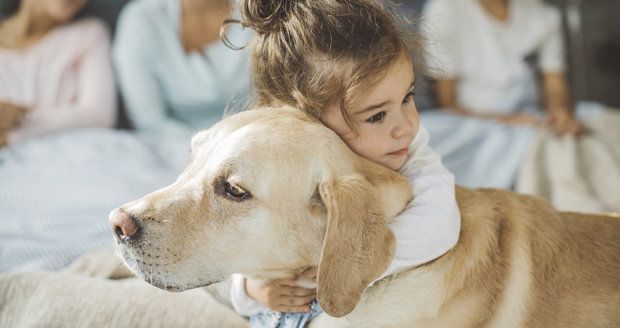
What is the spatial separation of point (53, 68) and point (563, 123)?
300 cm

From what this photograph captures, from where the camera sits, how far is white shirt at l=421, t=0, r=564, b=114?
157 inches

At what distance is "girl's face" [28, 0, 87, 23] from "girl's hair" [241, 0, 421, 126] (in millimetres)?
2064

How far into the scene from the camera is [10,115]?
3164 mm

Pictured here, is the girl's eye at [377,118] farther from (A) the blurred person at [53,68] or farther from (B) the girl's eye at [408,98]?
(A) the blurred person at [53,68]

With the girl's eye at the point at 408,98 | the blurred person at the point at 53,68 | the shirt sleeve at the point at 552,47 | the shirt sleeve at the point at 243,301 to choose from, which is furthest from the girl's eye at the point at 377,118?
the shirt sleeve at the point at 552,47

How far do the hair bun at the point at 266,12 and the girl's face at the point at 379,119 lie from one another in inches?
12.9

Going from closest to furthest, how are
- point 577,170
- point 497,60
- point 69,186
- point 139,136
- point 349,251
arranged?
point 349,251, point 69,186, point 577,170, point 139,136, point 497,60

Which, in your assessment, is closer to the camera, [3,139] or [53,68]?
[3,139]

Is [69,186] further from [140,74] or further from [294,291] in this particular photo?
[294,291]

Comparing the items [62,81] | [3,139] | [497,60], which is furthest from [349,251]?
[497,60]

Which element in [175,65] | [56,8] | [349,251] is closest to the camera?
[349,251]

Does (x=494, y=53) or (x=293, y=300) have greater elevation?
(x=293, y=300)

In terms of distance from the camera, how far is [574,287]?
62.6 inches

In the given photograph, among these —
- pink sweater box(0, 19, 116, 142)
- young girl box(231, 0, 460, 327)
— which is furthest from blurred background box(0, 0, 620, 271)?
young girl box(231, 0, 460, 327)
